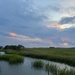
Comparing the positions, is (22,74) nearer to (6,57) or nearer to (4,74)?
(4,74)

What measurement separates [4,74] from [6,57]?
920 inches

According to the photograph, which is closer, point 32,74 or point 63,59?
point 32,74

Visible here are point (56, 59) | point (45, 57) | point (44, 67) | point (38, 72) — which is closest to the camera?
point (38, 72)

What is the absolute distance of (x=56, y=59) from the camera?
4872 centimetres

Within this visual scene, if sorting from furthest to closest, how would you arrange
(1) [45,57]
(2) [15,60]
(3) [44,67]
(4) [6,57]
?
(1) [45,57] → (4) [6,57] → (2) [15,60] → (3) [44,67]

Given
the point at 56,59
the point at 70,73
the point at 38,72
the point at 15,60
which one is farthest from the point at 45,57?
the point at 70,73

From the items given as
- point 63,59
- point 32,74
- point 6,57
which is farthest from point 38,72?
point 6,57

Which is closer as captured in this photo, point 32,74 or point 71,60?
point 32,74

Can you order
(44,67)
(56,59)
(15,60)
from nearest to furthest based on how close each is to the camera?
1. (44,67)
2. (15,60)
3. (56,59)

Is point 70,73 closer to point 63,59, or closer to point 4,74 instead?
point 4,74

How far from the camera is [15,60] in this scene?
44906 millimetres

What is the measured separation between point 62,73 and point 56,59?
26990mm

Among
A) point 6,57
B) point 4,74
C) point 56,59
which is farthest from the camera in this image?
point 6,57

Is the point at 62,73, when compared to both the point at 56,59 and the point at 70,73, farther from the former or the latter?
the point at 56,59
